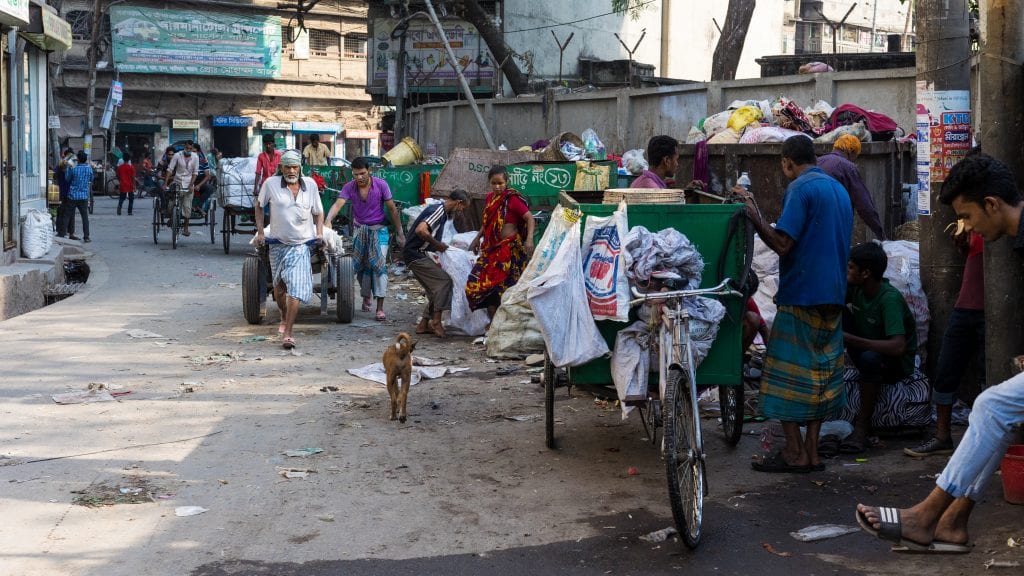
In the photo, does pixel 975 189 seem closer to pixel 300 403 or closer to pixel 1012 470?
pixel 1012 470

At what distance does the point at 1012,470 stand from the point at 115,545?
13.5 feet

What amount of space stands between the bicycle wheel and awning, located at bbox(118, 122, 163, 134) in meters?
43.0

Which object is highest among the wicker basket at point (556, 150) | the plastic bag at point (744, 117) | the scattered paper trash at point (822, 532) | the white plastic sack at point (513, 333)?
the plastic bag at point (744, 117)

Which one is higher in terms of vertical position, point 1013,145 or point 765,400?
point 1013,145

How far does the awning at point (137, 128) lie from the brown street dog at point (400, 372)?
40373 millimetres

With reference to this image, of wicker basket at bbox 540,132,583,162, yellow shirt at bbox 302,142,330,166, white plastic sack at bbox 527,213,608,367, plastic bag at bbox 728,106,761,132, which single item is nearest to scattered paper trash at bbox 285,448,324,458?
white plastic sack at bbox 527,213,608,367

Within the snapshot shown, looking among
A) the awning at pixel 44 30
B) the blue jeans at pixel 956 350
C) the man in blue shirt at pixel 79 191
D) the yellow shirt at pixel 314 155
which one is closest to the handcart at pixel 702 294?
the blue jeans at pixel 956 350

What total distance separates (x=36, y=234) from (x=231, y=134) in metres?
32.8

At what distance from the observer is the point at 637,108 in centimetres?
1894

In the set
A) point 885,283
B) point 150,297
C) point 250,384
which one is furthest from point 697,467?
point 150,297

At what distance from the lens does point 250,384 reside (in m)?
8.53

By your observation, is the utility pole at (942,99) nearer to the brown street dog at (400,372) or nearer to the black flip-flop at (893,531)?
the black flip-flop at (893,531)

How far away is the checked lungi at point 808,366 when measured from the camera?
5.91 m

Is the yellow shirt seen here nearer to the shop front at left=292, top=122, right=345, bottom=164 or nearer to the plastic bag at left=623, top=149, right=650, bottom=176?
the plastic bag at left=623, top=149, right=650, bottom=176
